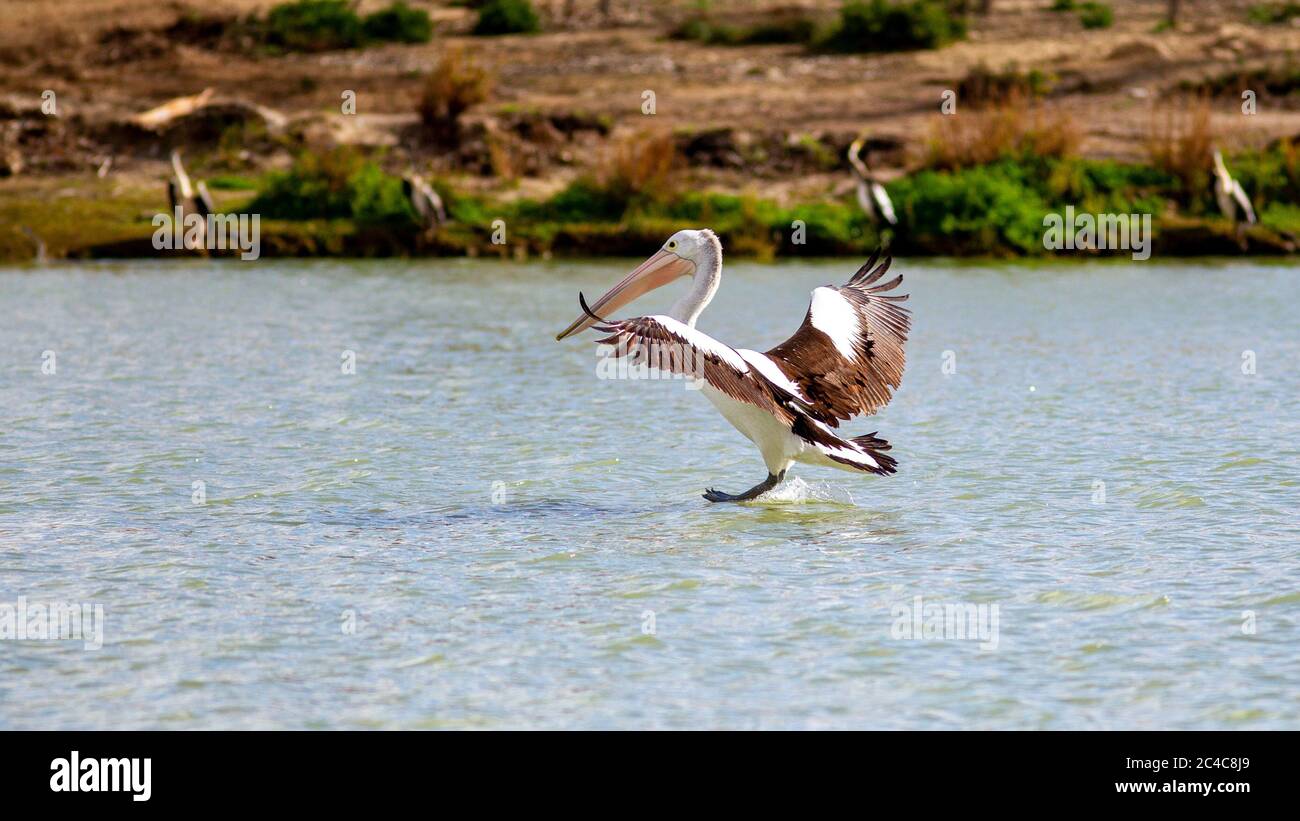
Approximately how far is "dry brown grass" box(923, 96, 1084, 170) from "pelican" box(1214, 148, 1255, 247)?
1.79 meters

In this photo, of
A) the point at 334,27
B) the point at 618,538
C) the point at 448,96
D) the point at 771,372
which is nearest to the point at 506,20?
the point at 334,27

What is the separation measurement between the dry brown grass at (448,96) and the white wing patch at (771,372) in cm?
1395

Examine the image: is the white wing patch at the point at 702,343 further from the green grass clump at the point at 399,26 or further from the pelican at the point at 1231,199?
the green grass clump at the point at 399,26

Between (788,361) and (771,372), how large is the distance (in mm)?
358

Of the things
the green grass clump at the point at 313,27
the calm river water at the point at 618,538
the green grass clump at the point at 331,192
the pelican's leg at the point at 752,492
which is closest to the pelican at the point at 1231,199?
the calm river water at the point at 618,538

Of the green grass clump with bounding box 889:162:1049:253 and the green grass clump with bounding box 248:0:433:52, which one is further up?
the green grass clump with bounding box 248:0:433:52

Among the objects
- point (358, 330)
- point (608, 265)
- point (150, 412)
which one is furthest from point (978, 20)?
point (150, 412)

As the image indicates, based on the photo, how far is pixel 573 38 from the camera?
85.4 feet

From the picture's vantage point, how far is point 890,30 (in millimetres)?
25359

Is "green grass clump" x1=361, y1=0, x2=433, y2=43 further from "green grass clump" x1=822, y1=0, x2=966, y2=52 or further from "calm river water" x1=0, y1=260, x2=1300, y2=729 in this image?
"calm river water" x1=0, y1=260, x2=1300, y2=729

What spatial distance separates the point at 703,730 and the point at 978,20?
2377cm

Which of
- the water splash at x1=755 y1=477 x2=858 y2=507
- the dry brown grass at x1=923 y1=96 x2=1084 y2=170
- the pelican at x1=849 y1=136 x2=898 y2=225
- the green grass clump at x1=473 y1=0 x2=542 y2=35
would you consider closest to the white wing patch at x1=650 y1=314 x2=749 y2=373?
the water splash at x1=755 y1=477 x2=858 y2=507

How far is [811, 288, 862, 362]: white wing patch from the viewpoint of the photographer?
26.1ft
